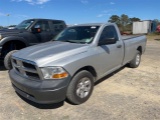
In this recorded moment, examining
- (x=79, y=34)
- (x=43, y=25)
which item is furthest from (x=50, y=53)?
(x=43, y=25)

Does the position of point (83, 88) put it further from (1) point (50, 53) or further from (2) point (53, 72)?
(1) point (50, 53)

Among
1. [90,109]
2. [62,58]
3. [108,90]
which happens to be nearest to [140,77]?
[108,90]

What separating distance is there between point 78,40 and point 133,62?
295 centimetres

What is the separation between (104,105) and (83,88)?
1.84 ft

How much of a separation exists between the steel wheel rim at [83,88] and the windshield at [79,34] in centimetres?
98

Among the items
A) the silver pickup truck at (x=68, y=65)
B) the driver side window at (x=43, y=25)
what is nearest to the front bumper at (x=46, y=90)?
the silver pickup truck at (x=68, y=65)

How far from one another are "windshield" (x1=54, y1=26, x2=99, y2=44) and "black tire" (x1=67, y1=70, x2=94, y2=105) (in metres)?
0.92

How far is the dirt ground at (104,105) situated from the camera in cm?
379

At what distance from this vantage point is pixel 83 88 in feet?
14.0

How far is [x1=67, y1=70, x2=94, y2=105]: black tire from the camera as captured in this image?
3.92m

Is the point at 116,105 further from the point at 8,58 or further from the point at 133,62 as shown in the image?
the point at 8,58

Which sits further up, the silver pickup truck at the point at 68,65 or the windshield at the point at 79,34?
the windshield at the point at 79,34

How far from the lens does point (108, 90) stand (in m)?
5.07

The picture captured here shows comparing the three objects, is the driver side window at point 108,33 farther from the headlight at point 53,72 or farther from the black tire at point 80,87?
the headlight at point 53,72
